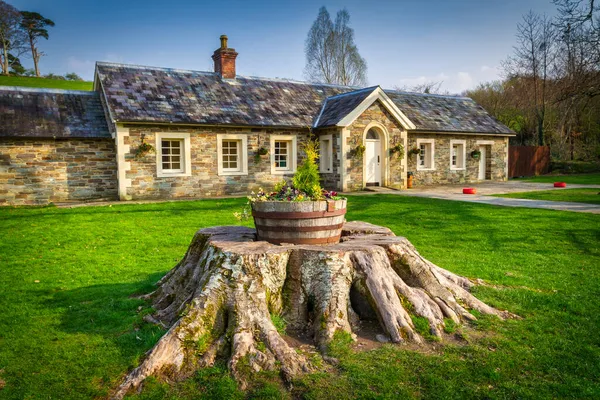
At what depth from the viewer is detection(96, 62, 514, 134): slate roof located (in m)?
17.4

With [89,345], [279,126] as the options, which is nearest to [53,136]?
[279,126]

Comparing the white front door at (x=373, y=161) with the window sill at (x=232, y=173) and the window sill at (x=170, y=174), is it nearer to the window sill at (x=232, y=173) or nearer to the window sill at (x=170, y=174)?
the window sill at (x=232, y=173)

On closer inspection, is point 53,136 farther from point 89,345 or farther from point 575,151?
point 575,151

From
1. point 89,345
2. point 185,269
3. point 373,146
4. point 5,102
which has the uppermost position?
point 5,102

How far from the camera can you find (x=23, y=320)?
5352 mm

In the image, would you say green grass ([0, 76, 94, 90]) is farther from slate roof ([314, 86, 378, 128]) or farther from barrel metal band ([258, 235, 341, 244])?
barrel metal band ([258, 235, 341, 244])

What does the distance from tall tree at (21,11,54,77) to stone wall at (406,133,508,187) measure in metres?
39.2

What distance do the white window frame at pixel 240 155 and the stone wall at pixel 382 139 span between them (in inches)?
168

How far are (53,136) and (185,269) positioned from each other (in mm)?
12956

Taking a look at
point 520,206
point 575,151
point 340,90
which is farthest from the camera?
point 575,151

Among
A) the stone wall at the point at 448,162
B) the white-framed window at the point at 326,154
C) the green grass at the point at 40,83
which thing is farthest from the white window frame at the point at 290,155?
the green grass at the point at 40,83

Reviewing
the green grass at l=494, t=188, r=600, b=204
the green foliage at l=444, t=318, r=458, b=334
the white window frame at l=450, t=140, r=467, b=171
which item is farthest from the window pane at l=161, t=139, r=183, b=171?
the green foliage at l=444, t=318, r=458, b=334

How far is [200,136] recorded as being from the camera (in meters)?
18.0

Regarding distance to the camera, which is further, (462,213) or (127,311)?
(462,213)
